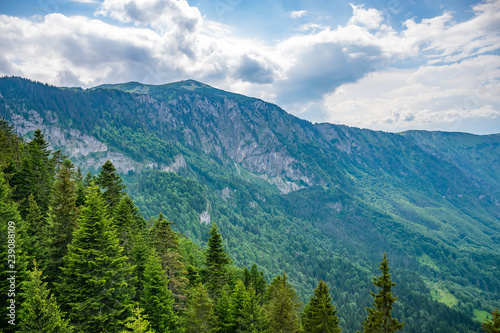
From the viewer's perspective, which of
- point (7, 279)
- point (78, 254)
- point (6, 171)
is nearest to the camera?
point (7, 279)

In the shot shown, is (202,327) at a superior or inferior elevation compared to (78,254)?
inferior

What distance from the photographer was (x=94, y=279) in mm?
21094

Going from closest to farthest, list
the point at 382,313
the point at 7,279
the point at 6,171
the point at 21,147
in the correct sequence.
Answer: the point at 7,279
the point at 382,313
the point at 6,171
the point at 21,147

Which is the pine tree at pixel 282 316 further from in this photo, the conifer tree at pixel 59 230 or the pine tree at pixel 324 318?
the conifer tree at pixel 59 230

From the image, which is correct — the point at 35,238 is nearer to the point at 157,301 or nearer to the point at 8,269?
the point at 8,269

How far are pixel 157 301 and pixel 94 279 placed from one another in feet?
22.3

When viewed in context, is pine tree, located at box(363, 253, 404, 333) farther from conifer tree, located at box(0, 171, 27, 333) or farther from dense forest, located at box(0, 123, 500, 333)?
conifer tree, located at box(0, 171, 27, 333)

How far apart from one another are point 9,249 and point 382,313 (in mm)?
28481

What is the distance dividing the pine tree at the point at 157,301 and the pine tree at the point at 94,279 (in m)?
2.80

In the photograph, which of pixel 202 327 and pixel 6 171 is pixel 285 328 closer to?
pixel 202 327

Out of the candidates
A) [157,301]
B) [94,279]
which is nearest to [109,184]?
[157,301]

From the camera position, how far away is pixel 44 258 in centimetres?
2633

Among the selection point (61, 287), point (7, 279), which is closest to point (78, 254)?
point (61, 287)

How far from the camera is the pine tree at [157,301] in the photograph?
2548 centimetres
